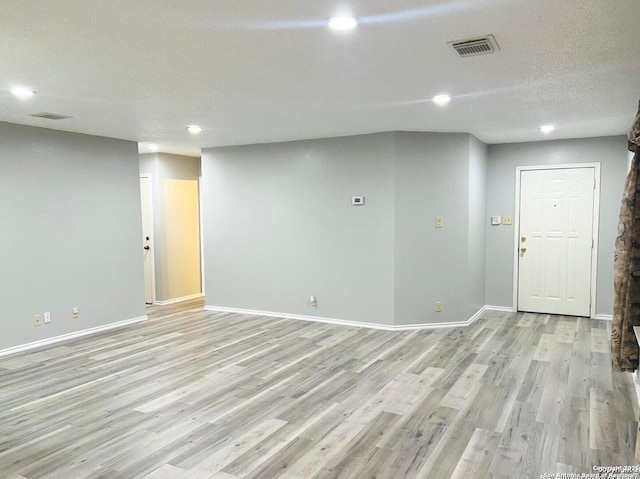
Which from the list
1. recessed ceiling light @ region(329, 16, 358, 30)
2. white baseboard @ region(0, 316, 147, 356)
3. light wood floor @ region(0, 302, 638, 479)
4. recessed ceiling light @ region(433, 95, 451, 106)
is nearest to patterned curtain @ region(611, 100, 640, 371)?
light wood floor @ region(0, 302, 638, 479)

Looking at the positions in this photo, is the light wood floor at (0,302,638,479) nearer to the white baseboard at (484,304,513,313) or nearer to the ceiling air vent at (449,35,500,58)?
the white baseboard at (484,304,513,313)

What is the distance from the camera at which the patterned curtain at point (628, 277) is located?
3.15 meters

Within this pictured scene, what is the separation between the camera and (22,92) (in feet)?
11.8

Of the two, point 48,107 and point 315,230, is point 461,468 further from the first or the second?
point 48,107

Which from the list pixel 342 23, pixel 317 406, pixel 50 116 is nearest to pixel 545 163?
pixel 317 406

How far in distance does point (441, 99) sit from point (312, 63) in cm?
148

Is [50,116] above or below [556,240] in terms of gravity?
above

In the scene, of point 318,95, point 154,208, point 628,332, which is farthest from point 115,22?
point 154,208

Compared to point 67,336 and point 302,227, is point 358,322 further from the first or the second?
point 67,336

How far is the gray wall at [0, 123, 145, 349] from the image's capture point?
4.83 meters

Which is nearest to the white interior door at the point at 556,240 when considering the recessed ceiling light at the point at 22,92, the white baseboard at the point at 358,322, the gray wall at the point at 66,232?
the white baseboard at the point at 358,322

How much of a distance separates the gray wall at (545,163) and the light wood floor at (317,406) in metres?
1.19

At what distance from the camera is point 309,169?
6.11 m

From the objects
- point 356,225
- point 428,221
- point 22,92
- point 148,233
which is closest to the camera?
point 22,92
